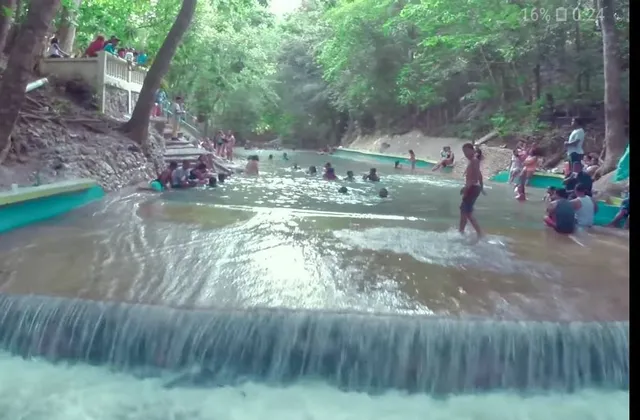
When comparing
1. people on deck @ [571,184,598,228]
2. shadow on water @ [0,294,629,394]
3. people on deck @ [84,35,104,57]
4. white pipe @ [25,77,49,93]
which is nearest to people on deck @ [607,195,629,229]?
people on deck @ [571,184,598,228]

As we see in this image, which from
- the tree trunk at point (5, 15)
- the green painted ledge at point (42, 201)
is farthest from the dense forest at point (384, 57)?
the green painted ledge at point (42, 201)

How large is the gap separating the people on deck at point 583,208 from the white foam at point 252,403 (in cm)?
540

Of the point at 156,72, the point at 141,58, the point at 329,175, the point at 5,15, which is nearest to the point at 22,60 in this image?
the point at 5,15

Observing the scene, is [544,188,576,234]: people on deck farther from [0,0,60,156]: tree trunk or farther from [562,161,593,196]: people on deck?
[0,0,60,156]: tree trunk

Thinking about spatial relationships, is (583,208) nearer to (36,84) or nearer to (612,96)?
(612,96)

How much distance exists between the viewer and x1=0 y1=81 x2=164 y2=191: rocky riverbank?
1131cm

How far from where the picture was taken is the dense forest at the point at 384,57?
1666 cm

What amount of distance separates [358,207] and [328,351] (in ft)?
24.5

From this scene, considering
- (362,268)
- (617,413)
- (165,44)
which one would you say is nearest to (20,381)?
(362,268)

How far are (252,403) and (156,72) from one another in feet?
38.9

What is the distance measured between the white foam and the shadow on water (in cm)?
13

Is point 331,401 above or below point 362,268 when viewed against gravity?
below

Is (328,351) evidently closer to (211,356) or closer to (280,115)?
(211,356)

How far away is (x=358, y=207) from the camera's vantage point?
12.5 meters
